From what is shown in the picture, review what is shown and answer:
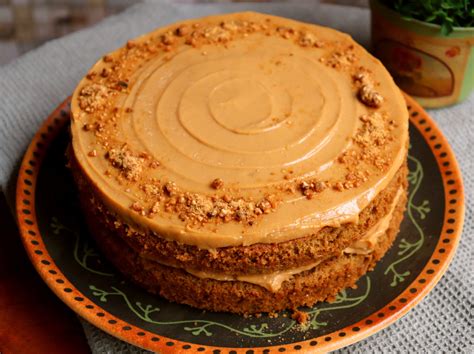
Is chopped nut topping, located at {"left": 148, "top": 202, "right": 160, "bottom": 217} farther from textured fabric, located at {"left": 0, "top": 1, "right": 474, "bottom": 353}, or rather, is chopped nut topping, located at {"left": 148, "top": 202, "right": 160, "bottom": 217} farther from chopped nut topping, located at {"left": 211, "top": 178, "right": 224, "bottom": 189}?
textured fabric, located at {"left": 0, "top": 1, "right": 474, "bottom": 353}

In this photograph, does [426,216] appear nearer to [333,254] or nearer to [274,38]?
[333,254]

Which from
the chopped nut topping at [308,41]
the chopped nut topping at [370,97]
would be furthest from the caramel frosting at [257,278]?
the chopped nut topping at [308,41]

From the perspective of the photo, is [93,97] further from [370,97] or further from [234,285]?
[370,97]

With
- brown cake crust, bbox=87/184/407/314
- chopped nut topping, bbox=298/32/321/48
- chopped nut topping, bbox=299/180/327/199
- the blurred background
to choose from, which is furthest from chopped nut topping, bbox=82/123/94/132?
the blurred background

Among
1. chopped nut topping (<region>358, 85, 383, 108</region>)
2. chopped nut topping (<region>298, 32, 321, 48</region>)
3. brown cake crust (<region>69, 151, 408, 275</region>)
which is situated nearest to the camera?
brown cake crust (<region>69, 151, 408, 275</region>)

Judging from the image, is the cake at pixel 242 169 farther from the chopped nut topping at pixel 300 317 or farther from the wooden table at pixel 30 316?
the wooden table at pixel 30 316

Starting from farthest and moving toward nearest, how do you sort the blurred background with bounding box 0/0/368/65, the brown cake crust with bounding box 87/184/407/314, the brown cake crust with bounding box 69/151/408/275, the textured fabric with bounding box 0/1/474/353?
the blurred background with bounding box 0/0/368/65
the textured fabric with bounding box 0/1/474/353
the brown cake crust with bounding box 87/184/407/314
the brown cake crust with bounding box 69/151/408/275
